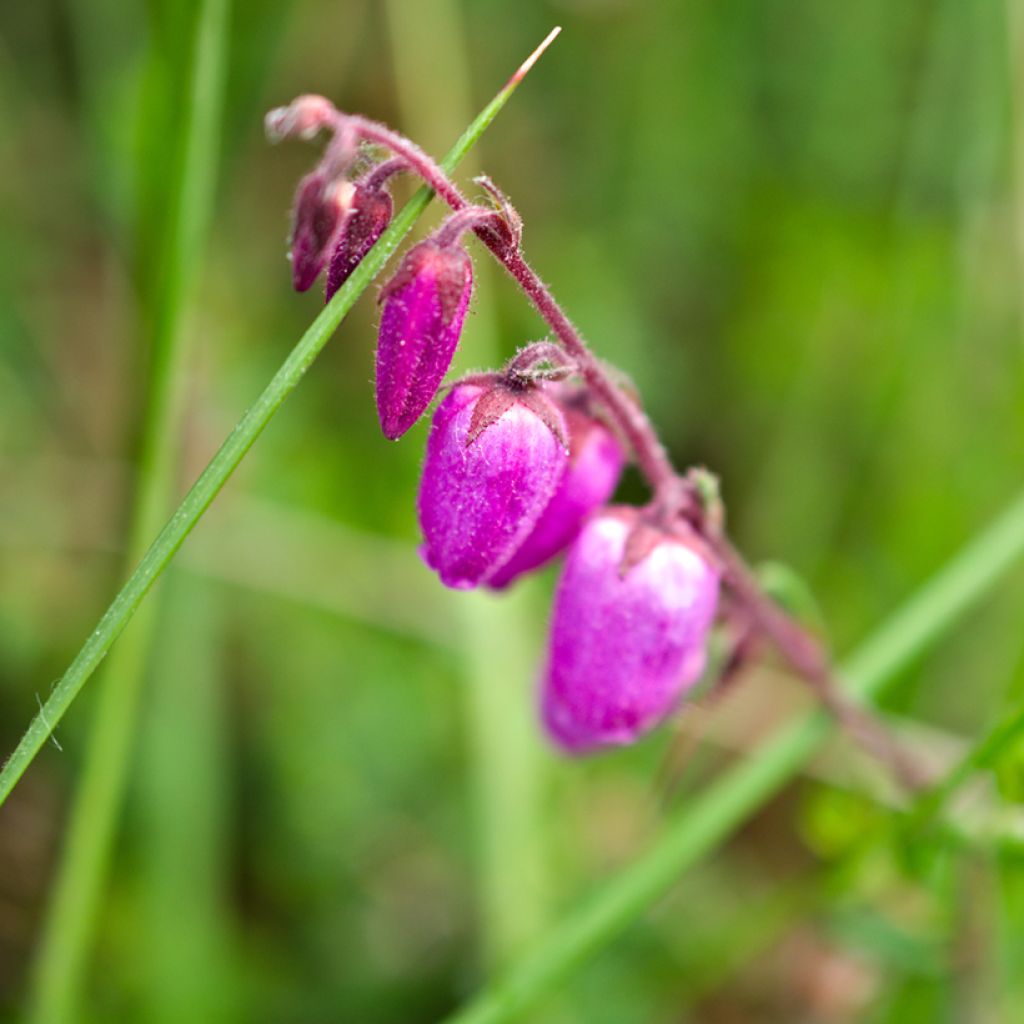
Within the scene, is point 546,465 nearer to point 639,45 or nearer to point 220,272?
point 220,272

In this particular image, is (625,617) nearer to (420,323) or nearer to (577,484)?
(577,484)

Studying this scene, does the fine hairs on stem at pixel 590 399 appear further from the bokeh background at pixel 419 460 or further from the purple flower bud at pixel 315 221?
the bokeh background at pixel 419 460

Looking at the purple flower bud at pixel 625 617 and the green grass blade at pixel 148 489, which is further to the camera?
the green grass blade at pixel 148 489

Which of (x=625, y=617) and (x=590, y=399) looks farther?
(x=590, y=399)

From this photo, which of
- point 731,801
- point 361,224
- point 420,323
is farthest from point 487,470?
point 731,801

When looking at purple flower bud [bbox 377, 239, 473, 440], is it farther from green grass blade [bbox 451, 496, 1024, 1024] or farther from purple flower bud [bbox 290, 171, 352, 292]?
green grass blade [bbox 451, 496, 1024, 1024]

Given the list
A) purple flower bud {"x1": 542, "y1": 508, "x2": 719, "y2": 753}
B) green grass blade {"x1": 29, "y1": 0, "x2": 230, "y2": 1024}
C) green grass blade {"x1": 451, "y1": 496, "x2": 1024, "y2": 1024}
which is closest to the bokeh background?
green grass blade {"x1": 29, "y1": 0, "x2": 230, "y2": 1024}

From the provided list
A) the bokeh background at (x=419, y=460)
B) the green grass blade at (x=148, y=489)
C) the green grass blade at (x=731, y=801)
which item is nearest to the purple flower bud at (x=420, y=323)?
the green grass blade at (x=148, y=489)

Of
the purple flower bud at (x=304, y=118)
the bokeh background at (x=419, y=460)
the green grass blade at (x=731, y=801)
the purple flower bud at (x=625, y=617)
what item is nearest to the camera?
the purple flower bud at (x=304, y=118)
